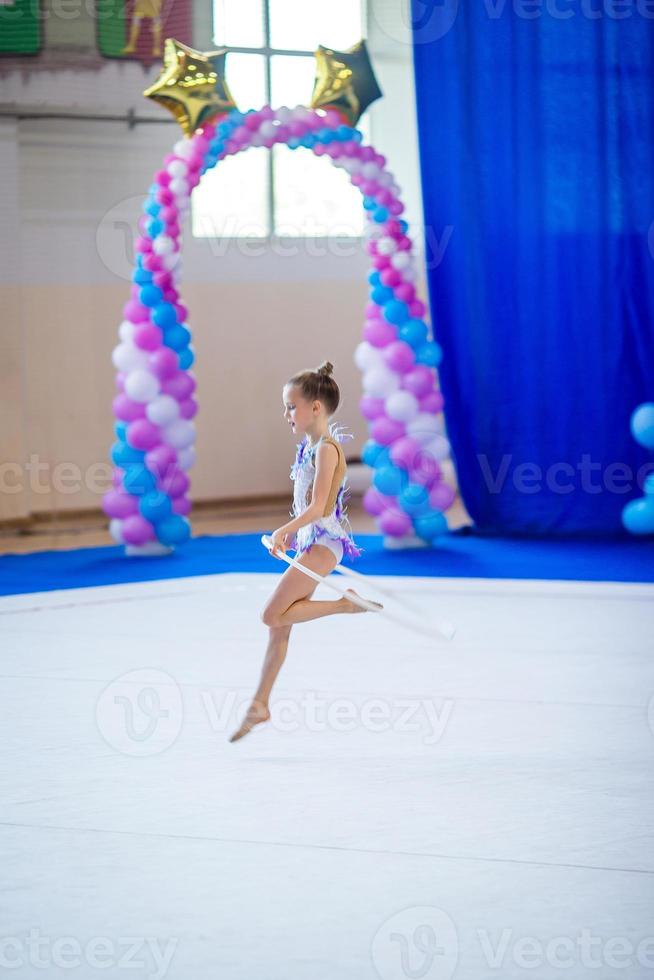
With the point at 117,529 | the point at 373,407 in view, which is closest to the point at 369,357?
the point at 373,407

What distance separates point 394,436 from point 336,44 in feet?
10.2

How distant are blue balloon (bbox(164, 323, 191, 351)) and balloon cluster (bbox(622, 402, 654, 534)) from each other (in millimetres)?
2203

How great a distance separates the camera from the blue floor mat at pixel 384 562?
5.52m

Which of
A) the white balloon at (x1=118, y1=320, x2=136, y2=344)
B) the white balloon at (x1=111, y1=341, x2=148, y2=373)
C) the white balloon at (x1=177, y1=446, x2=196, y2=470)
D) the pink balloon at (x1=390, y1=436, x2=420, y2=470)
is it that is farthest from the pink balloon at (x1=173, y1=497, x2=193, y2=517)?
the pink balloon at (x1=390, y1=436, x2=420, y2=470)

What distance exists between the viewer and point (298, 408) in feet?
10.4

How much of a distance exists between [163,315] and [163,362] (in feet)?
0.71

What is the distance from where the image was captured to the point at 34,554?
622 cm

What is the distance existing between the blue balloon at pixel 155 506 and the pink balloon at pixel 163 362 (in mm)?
550

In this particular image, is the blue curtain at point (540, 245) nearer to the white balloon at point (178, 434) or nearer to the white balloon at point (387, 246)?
the white balloon at point (387, 246)

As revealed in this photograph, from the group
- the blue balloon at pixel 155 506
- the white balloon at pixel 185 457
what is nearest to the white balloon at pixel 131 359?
the white balloon at pixel 185 457

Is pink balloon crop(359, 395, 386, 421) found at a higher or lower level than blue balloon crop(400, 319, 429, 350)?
lower

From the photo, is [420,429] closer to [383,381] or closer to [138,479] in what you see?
[383,381]

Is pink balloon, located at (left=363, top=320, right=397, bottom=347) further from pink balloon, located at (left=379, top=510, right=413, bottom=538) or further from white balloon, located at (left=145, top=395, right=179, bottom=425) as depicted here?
white balloon, located at (left=145, top=395, right=179, bottom=425)

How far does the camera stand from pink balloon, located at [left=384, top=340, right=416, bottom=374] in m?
6.02
